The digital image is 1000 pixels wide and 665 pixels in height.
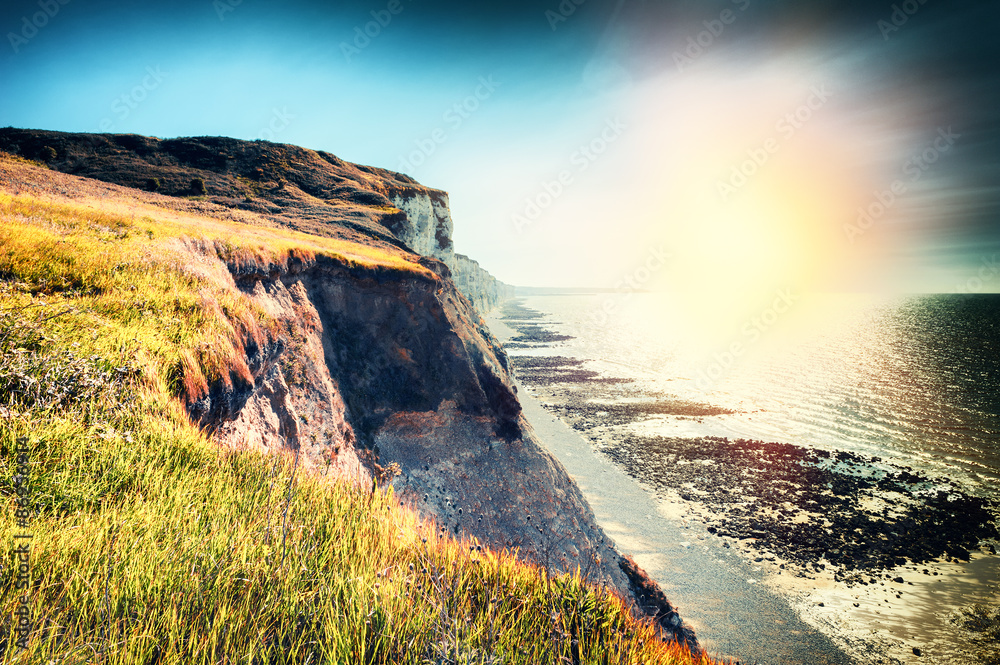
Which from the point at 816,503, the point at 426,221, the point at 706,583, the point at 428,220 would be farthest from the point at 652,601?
the point at 428,220

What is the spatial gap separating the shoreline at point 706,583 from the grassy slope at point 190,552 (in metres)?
16.1

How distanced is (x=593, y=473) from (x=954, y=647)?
1723cm

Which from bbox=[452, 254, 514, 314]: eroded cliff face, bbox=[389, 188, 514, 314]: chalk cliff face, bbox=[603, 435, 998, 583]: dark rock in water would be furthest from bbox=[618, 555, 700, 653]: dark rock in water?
bbox=[452, 254, 514, 314]: eroded cliff face

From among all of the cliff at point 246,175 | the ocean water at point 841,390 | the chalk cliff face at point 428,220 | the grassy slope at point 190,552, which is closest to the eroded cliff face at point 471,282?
Answer: the chalk cliff face at point 428,220

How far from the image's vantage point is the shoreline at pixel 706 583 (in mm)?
15305

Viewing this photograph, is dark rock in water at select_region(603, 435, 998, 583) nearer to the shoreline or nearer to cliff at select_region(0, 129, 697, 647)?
the shoreline

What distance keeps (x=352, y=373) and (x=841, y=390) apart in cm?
5812

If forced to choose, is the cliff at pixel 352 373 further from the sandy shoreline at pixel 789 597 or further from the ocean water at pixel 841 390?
the ocean water at pixel 841 390

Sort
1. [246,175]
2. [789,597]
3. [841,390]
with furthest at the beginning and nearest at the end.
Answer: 1. [841,390]
2. [246,175]
3. [789,597]

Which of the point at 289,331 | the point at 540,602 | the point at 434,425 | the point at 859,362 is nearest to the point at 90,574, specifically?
the point at 540,602

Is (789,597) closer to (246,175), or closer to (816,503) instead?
(816,503)

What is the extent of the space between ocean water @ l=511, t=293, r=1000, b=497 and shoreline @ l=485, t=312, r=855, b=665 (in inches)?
516

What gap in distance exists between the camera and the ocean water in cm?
3241

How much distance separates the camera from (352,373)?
15.9 m
